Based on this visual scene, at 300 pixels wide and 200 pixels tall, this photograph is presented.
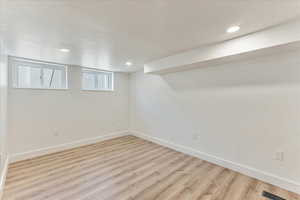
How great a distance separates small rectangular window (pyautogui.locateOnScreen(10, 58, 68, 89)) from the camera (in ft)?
9.23

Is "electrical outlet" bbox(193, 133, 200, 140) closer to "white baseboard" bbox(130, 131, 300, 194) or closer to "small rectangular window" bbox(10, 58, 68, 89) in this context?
"white baseboard" bbox(130, 131, 300, 194)

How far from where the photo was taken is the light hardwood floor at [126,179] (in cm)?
180

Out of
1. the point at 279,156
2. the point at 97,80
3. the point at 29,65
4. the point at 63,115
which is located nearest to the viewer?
the point at 279,156

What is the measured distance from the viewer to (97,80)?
4.12m

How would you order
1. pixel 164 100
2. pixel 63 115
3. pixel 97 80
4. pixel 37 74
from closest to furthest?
pixel 37 74
pixel 63 115
pixel 164 100
pixel 97 80

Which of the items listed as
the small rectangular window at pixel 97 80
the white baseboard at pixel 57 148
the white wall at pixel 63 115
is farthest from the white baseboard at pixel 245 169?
the small rectangular window at pixel 97 80

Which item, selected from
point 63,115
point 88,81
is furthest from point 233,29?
point 63,115

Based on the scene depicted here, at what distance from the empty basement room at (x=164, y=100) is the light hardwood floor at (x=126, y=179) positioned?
0.06 feet

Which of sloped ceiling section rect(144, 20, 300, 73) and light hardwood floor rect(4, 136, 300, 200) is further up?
sloped ceiling section rect(144, 20, 300, 73)

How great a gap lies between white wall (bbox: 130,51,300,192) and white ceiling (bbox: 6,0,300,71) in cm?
72

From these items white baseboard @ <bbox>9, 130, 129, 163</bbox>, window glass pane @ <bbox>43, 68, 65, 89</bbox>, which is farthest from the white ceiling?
white baseboard @ <bbox>9, 130, 129, 163</bbox>

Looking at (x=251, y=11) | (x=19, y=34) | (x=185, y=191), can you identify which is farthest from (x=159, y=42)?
(x=185, y=191)

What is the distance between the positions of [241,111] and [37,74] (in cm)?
426

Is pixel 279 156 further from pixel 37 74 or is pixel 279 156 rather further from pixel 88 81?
pixel 37 74
